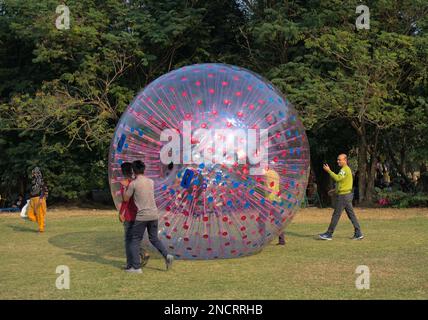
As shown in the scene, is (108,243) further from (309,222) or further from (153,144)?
(309,222)

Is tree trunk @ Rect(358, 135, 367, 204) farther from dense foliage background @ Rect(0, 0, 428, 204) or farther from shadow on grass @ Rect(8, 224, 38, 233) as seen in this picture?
shadow on grass @ Rect(8, 224, 38, 233)

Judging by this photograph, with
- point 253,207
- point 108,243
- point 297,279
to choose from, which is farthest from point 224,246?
point 108,243

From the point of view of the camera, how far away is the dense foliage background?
58.7ft

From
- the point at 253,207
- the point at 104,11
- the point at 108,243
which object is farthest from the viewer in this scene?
the point at 104,11

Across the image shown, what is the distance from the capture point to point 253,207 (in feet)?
27.1

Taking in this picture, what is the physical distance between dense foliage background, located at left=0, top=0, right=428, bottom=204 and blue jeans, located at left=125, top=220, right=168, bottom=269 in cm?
1005

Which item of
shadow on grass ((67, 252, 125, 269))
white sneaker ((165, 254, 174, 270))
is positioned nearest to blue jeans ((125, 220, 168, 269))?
white sneaker ((165, 254, 174, 270))

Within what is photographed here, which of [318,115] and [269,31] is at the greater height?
[269,31]

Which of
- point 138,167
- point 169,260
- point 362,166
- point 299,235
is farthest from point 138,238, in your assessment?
point 362,166

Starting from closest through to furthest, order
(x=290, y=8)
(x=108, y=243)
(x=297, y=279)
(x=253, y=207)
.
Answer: (x=297, y=279)
(x=253, y=207)
(x=108, y=243)
(x=290, y=8)

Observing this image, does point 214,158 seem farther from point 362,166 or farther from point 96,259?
A: point 362,166

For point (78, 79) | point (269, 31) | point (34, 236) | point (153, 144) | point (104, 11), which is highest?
point (104, 11)

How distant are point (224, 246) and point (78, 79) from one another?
40.9 feet

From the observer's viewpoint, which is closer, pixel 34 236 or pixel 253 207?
pixel 253 207
